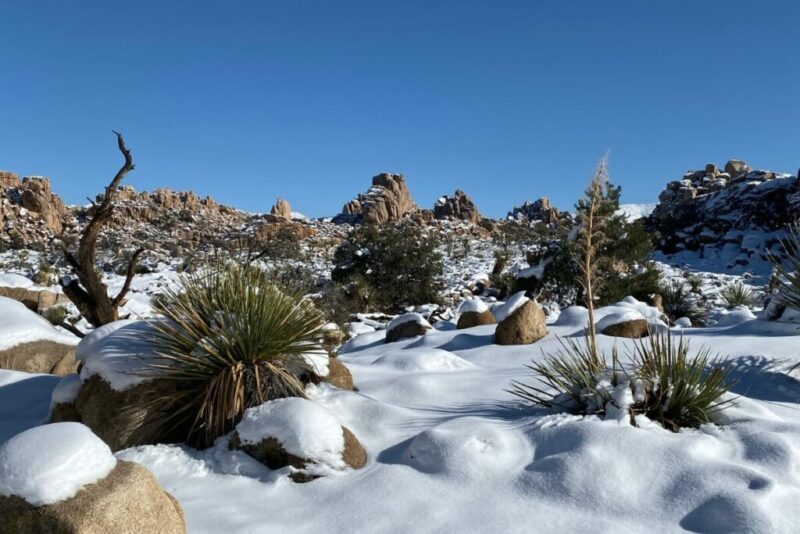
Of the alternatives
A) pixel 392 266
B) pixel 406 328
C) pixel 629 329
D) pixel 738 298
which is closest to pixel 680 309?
pixel 738 298

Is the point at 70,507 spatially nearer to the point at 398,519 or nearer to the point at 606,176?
the point at 398,519

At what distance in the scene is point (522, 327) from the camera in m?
7.73

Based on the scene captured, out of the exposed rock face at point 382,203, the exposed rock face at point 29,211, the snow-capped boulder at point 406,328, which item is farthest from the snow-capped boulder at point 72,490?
the exposed rock face at point 382,203

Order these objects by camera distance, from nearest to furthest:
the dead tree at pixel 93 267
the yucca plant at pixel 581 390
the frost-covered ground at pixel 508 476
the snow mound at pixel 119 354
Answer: the frost-covered ground at pixel 508 476, the yucca plant at pixel 581 390, the snow mound at pixel 119 354, the dead tree at pixel 93 267

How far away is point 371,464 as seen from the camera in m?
4.05

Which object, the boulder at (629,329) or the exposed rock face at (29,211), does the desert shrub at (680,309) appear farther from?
the exposed rock face at (29,211)

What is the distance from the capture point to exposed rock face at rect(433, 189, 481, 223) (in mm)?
77744

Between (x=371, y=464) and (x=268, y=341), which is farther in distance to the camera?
(x=268, y=341)

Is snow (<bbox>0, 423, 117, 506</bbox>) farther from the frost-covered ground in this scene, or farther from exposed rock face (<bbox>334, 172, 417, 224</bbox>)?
exposed rock face (<bbox>334, 172, 417, 224</bbox>)

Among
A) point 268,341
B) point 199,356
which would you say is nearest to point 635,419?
point 268,341

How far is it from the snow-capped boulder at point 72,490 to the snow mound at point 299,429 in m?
1.14

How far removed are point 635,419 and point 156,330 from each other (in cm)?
432

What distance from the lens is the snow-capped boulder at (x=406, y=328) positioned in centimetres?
1006

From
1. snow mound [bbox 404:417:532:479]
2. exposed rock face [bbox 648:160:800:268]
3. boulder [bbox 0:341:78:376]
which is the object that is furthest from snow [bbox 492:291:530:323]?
exposed rock face [bbox 648:160:800:268]
